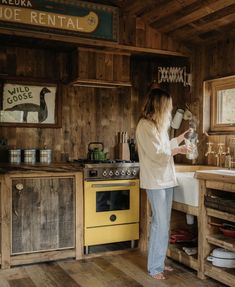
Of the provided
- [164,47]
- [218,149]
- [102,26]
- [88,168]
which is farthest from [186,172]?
[102,26]

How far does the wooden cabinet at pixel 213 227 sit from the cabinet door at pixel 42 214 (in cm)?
126

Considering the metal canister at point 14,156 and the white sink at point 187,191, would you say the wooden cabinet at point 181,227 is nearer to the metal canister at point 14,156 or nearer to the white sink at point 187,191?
the white sink at point 187,191

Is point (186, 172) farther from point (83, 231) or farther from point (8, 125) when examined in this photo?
point (8, 125)

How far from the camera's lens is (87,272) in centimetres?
347

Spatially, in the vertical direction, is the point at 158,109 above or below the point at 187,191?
above

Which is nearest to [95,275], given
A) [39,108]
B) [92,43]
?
[39,108]

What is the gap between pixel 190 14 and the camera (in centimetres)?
374

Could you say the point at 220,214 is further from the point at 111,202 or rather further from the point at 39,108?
the point at 39,108

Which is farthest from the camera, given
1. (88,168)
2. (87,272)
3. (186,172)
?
(186,172)

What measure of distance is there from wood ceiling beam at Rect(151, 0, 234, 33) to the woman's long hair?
0.92 metres

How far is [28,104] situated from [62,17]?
105 centimetres

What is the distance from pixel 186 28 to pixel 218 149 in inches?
50.2

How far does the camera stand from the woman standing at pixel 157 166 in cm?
323

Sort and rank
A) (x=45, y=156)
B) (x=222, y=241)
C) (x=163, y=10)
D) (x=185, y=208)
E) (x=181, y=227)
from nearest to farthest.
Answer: (x=222, y=241)
(x=185, y=208)
(x=163, y=10)
(x=181, y=227)
(x=45, y=156)
